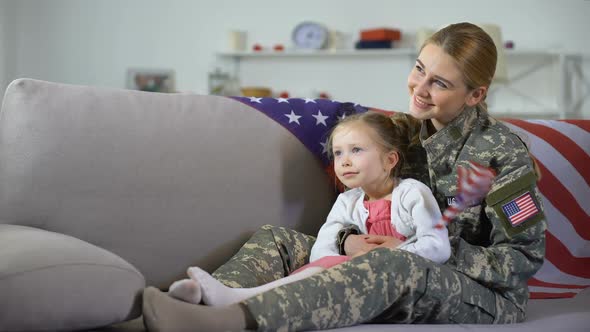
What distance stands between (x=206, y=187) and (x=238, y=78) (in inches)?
162

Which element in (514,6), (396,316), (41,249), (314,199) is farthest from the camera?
(514,6)

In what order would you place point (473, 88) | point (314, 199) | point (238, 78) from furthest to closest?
point (238, 78) → point (314, 199) → point (473, 88)

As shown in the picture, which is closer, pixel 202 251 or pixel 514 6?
pixel 202 251

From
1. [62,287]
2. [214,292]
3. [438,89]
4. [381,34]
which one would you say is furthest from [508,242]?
[381,34]

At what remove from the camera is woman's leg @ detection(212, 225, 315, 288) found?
6.00ft

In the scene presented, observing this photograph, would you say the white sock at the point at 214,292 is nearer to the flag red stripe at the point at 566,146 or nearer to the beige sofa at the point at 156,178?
Result: the beige sofa at the point at 156,178

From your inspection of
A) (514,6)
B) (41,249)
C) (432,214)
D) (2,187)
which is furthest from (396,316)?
(514,6)

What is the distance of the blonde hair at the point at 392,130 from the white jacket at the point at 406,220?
9cm

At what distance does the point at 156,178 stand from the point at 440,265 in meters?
0.77

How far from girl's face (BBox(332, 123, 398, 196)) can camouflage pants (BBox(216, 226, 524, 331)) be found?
359 mm

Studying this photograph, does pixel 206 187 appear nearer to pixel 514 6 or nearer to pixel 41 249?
pixel 41 249

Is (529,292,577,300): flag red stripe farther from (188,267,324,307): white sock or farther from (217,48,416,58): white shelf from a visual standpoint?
(217,48,416,58): white shelf

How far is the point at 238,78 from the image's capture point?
6070 millimetres

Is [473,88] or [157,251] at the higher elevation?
[473,88]
